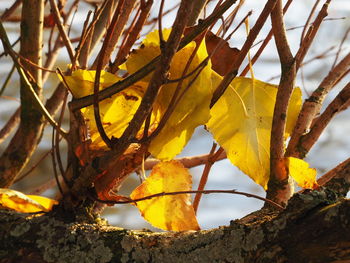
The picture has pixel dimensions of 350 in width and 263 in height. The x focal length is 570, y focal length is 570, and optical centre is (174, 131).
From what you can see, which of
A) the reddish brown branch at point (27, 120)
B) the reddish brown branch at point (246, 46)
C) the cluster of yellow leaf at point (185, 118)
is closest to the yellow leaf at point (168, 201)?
the cluster of yellow leaf at point (185, 118)

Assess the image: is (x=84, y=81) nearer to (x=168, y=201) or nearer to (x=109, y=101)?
(x=109, y=101)

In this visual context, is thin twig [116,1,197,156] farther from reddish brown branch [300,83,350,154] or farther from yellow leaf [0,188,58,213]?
reddish brown branch [300,83,350,154]

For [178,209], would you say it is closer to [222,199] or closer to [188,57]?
[188,57]

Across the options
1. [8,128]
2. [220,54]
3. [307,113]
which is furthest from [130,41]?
[8,128]

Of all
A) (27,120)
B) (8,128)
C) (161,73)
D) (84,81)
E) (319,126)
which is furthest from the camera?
(8,128)

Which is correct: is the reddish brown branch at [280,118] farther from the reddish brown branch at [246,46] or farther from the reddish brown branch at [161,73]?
the reddish brown branch at [161,73]

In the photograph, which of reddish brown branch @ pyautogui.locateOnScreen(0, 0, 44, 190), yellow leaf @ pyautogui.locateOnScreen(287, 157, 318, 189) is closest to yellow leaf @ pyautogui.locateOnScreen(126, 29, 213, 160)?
yellow leaf @ pyautogui.locateOnScreen(287, 157, 318, 189)

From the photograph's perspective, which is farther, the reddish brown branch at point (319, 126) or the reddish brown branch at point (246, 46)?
the reddish brown branch at point (319, 126)
